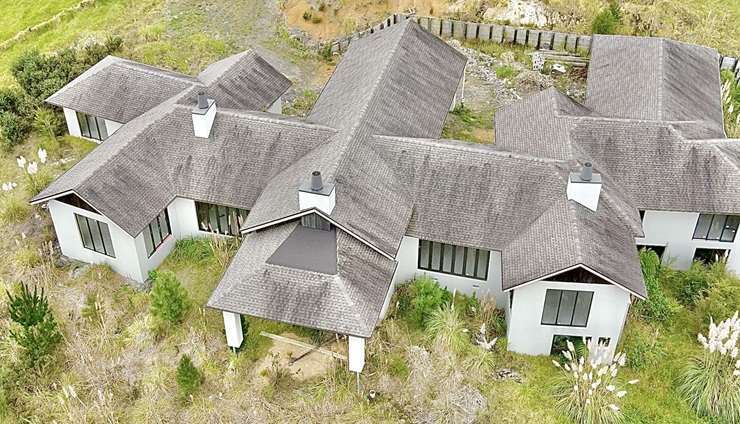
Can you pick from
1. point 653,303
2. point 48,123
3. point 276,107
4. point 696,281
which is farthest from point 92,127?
point 696,281

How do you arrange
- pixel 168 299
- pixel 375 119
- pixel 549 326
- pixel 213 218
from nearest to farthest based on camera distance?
pixel 549 326, pixel 168 299, pixel 375 119, pixel 213 218

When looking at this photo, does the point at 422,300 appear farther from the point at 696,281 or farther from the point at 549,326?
the point at 696,281

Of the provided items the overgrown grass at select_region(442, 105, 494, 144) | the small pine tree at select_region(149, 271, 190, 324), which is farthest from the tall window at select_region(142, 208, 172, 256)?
the overgrown grass at select_region(442, 105, 494, 144)

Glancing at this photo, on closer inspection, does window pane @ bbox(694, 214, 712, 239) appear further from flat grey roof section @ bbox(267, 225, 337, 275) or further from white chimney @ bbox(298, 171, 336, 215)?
white chimney @ bbox(298, 171, 336, 215)

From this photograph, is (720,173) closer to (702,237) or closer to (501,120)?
(702,237)

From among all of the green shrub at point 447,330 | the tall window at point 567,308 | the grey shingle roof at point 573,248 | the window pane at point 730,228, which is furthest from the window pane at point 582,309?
the window pane at point 730,228

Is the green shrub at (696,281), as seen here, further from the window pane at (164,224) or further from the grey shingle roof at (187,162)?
the window pane at (164,224)
